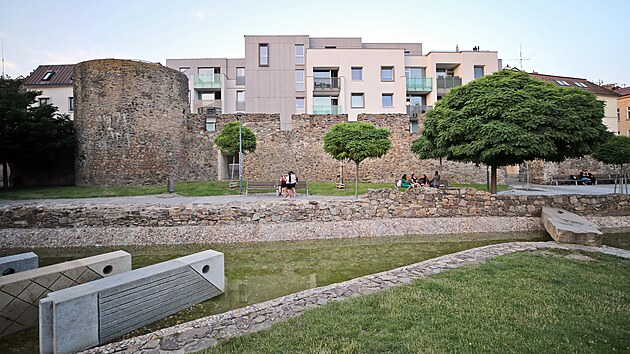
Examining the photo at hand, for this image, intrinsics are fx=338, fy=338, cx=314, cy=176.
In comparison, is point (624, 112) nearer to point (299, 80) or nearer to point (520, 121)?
point (299, 80)

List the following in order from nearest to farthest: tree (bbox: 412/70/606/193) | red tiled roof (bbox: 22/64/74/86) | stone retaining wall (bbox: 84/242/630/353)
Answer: stone retaining wall (bbox: 84/242/630/353) < tree (bbox: 412/70/606/193) < red tiled roof (bbox: 22/64/74/86)

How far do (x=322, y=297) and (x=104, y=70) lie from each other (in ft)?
64.5

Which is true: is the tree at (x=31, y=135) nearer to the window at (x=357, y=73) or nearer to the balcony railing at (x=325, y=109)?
the balcony railing at (x=325, y=109)

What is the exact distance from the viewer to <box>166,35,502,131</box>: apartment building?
3039 cm

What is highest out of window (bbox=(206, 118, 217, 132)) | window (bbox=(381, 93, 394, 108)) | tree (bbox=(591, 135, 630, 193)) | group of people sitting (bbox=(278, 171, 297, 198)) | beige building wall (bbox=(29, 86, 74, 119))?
beige building wall (bbox=(29, 86, 74, 119))

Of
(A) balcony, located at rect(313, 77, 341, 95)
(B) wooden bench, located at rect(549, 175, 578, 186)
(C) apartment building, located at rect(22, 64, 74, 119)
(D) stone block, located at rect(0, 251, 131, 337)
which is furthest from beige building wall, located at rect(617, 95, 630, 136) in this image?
(C) apartment building, located at rect(22, 64, 74, 119)

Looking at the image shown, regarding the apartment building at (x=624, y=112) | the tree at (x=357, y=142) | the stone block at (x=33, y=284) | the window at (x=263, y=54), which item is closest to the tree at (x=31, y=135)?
the tree at (x=357, y=142)

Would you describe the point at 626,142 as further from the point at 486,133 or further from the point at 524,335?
the point at 524,335

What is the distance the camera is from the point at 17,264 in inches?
234

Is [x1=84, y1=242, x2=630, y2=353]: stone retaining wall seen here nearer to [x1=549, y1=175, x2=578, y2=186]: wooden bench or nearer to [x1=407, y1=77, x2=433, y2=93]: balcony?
[x1=549, y1=175, x2=578, y2=186]: wooden bench

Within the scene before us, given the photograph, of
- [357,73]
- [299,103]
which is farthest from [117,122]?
[357,73]

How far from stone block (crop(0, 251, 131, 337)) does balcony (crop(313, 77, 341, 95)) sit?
86.3 ft

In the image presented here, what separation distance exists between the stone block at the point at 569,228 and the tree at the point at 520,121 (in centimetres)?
223

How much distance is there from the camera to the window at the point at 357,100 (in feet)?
101
